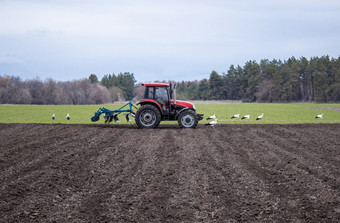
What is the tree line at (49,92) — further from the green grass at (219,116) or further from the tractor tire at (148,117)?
the tractor tire at (148,117)

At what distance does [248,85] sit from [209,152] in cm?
9488

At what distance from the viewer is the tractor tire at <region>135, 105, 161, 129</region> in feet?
53.3

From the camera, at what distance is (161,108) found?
54.3ft

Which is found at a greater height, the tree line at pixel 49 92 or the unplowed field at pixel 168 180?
the tree line at pixel 49 92

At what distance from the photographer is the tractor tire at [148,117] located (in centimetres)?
1623

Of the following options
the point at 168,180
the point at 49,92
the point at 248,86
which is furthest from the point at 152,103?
the point at 248,86

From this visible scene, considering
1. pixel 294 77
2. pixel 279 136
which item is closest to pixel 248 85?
pixel 294 77

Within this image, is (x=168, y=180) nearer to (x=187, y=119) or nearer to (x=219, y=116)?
(x=187, y=119)

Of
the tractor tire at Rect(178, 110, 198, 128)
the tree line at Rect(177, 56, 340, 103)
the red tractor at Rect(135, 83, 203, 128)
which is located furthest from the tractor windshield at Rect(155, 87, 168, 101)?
the tree line at Rect(177, 56, 340, 103)

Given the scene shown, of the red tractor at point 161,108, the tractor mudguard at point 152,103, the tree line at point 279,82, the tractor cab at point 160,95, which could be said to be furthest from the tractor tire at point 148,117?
the tree line at point 279,82

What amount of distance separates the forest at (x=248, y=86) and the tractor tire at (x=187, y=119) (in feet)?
186

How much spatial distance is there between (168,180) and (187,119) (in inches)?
355

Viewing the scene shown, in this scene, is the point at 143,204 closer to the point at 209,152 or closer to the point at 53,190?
the point at 53,190

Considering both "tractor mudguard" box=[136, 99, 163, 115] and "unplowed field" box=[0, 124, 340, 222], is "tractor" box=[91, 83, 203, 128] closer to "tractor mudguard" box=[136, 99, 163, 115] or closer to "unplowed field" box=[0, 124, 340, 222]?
"tractor mudguard" box=[136, 99, 163, 115]
